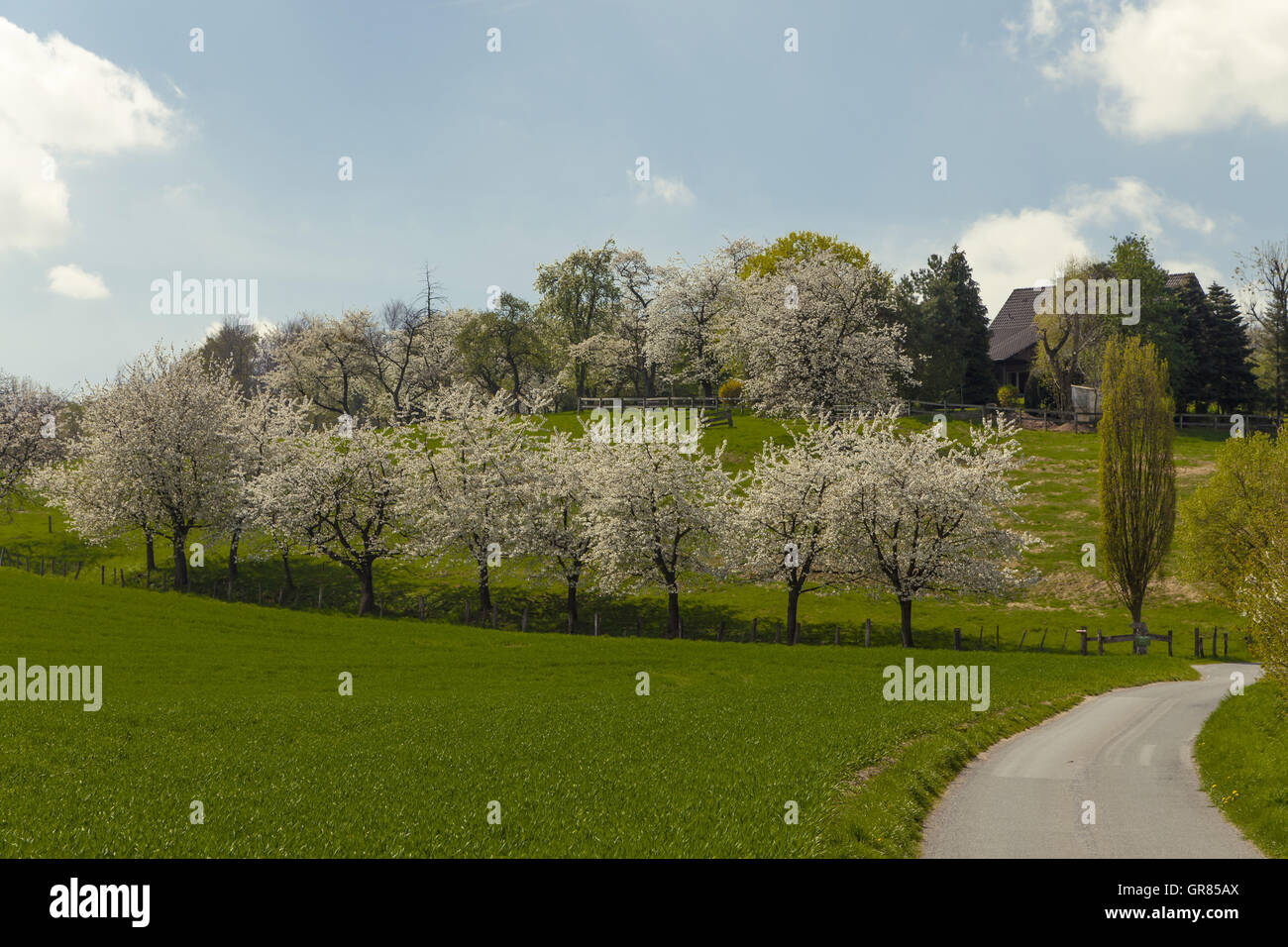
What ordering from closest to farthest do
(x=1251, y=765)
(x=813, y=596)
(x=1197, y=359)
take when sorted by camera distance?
(x=1251, y=765) → (x=813, y=596) → (x=1197, y=359)

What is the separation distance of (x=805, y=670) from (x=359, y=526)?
31.6 metres

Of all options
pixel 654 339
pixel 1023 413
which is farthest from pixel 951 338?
pixel 654 339

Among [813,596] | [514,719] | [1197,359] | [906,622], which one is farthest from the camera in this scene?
[1197,359]

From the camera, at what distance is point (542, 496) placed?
2089 inches

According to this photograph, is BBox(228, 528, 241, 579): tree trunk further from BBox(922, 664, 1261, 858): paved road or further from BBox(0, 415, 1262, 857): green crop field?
BBox(922, 664, 1261, 858): paved road

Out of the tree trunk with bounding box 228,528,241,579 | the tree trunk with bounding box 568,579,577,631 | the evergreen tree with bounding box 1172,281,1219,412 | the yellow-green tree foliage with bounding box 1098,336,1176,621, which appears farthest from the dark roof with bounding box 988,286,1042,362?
the tree trunk with bounding box 228,528,241,579

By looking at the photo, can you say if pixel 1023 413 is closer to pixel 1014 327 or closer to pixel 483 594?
pixel 1014 327

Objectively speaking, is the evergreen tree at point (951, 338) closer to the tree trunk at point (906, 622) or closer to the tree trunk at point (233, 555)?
the tree trunk at point (906, 622)

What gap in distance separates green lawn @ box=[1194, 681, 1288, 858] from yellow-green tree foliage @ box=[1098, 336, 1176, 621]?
22523 mm

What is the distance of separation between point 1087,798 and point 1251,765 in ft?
13.3

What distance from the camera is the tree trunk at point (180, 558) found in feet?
181

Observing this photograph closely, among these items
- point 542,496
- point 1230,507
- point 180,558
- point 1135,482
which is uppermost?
point 1135,482

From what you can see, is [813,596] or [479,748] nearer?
[479,748]

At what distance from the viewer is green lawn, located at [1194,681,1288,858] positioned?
13.2 meters
